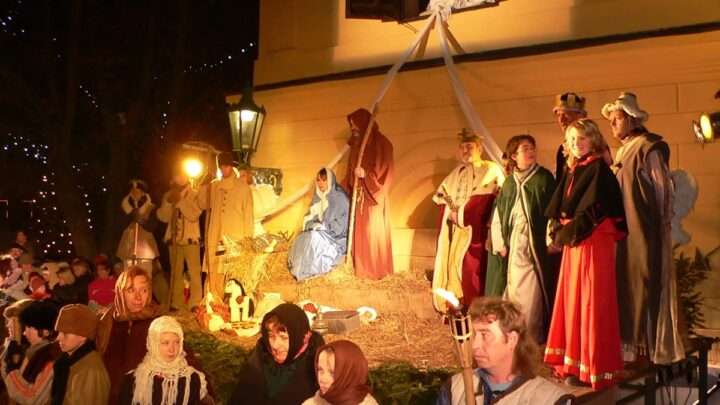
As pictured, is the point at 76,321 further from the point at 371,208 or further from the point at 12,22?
the point at 12,22

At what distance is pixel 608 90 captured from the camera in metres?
9.35

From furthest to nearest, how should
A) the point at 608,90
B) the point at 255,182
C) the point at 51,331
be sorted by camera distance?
1. the point at 255,182
2. the point at 608,90
3. the point at 51,331

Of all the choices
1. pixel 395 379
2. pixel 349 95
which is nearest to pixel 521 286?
pixel 395 379

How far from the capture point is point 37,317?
218 inches

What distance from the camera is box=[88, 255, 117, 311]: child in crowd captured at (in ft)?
30.0

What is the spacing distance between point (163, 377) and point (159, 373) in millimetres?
32

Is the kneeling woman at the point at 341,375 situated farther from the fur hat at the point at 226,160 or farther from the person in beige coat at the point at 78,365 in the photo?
the fur hat at the point at 226,160

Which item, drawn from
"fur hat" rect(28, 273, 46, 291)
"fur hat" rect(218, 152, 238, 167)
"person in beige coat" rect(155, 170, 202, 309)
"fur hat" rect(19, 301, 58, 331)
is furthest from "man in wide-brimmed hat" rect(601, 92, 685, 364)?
"fur hat" rect(28, 273, 46, 291)

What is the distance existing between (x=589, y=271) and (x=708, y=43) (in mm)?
4300

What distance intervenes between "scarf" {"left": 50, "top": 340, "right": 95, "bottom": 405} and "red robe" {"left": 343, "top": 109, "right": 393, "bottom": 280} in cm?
502

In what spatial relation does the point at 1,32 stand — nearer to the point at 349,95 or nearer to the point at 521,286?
the point at 349,95

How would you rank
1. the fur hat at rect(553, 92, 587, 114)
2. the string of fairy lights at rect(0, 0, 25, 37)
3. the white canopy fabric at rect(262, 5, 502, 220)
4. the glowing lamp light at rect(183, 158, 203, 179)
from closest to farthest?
1. the fur hat at rect(553, 92, 587, 114)
2. the white canopy fabric at rect(262, 5, 502, 220)
3. the glowing lamp light at rect(183, 158, 203, 179)
4. the string of fairy lights at rect(0, 0, 25, 37)

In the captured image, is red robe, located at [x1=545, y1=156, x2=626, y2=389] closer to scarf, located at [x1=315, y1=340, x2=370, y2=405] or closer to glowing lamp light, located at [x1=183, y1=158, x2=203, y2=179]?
scarf, located at [x1=315, y1=340, x2=370, y2=405]

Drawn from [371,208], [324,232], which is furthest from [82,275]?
[371,208]
